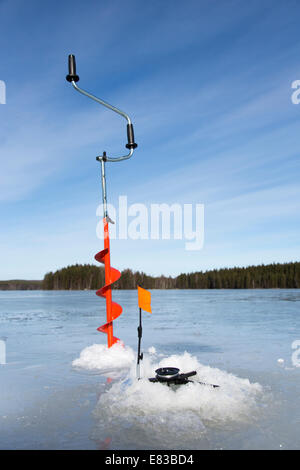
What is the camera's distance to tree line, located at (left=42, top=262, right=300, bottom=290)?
12191 centimetres

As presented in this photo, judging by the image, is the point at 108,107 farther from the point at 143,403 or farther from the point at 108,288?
the point at 143,403

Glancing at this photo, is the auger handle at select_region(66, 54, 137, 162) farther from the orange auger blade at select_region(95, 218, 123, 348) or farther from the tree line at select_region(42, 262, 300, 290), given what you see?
the tree line at select_region(42, 262, 300, 290)

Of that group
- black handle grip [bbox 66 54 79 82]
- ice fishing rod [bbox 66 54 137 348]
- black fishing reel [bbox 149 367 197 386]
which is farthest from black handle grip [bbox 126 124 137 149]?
black fishing reel [bbox 149 367 197 386]

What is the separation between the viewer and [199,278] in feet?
461

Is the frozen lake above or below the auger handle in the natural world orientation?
below

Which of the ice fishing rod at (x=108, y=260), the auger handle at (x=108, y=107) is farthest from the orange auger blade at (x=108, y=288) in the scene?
the auger handle at (x=108, y=107)

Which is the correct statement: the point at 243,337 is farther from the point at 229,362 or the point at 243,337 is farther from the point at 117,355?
the point at 117,355

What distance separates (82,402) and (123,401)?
0.49 meters

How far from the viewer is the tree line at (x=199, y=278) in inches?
4800

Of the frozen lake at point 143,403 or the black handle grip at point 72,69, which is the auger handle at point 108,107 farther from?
the frozen lake at point 143,403

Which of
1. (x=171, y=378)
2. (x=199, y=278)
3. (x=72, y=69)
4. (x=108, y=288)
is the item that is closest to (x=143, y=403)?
(x=171, y=378)

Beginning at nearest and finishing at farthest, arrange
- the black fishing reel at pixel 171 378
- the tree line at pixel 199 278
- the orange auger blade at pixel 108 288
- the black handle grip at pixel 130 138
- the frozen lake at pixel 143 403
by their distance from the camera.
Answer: the frozen lake at pixel 143 403 → the black fishing reel at pixel 171 378 → the orange auger blade at pixel 108 288 → the black handle grip at pixel 130 138 → the tree line at pixel 199 278

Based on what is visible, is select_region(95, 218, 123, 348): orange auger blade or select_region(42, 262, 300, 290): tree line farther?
select_region(42, 262, 300, 290): tree line
